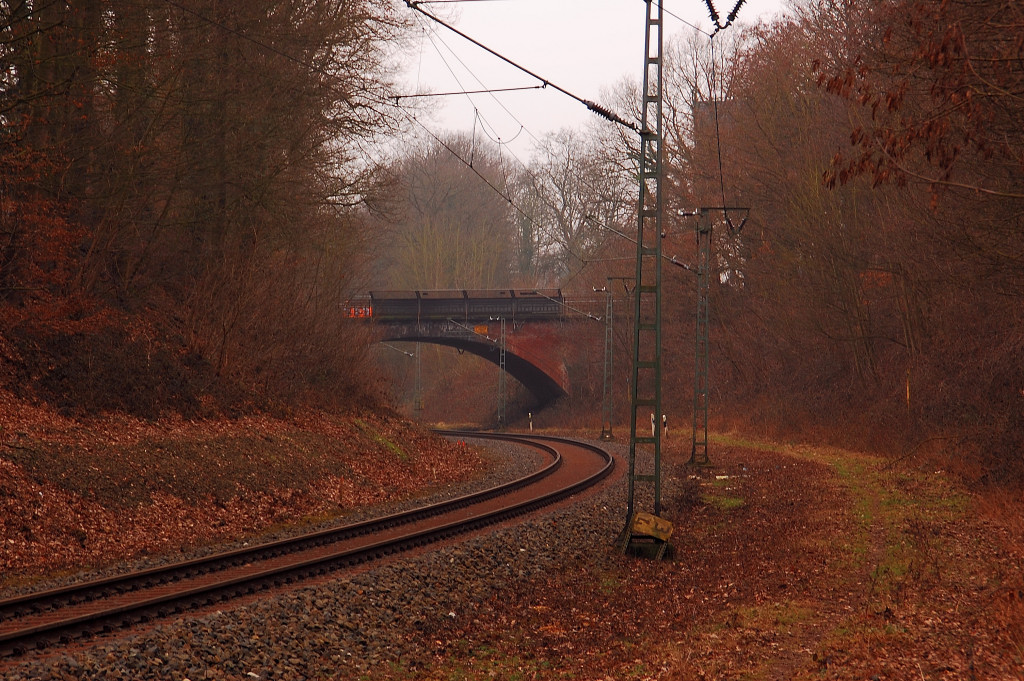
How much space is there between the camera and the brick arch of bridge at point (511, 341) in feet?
180

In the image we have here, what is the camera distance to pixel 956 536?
46.5ft

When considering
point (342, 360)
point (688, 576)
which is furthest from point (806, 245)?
point (688, 576)

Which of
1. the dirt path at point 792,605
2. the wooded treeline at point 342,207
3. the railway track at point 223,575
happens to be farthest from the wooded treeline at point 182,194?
the dirt path at point 792,605

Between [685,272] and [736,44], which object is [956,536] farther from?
[736,44]

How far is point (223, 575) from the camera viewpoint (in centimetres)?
1194

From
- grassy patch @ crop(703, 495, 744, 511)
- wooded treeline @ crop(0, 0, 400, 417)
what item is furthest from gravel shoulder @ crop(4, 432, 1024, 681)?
wooded treeline @ crop(0, 0, 400, 417)

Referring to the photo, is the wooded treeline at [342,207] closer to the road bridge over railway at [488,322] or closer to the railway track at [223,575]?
the railway track at [223,575]

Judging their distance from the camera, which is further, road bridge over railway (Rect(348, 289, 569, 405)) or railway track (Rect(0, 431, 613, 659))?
road bridge over railway (Rect(348, 289, 569, 405))

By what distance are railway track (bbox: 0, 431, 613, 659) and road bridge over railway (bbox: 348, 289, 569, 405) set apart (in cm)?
3471

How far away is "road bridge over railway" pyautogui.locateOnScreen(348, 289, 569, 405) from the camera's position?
179 feet

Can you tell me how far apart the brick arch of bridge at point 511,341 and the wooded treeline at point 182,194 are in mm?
24689

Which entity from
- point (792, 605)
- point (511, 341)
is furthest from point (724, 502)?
point (511, 341)

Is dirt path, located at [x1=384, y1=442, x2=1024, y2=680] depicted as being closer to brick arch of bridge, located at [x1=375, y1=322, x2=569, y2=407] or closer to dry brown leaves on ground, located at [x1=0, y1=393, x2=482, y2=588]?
dry brown leaves on ground, located at [x1=0, y1=393, x2=482, y2=588]

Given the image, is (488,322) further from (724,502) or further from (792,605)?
(792,605)
